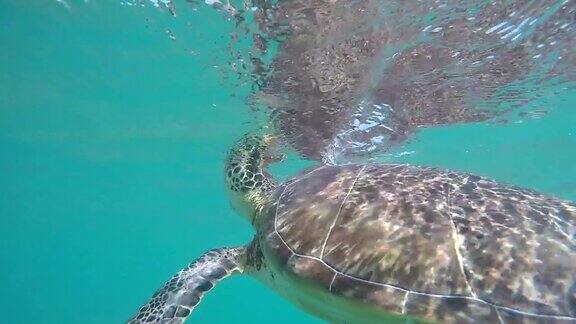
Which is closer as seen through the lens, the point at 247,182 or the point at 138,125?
the point at 247,182

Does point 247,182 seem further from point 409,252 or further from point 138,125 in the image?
point 138,125

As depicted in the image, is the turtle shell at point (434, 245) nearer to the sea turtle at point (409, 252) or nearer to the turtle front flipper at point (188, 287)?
the sea turtle at point (409, 252)

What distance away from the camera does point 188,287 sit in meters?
5.01

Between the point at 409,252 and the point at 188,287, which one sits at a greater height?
the point at 188,287

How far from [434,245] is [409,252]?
20 cm

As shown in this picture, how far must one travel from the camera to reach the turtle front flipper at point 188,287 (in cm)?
473

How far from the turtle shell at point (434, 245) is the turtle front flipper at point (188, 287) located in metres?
0.94

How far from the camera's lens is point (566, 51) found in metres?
9.81

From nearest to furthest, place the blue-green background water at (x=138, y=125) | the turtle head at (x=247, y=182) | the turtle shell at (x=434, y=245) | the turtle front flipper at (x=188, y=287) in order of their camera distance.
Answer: the turtle shell at (x=434, y=245)
the turtle front flipper at (x=188, y=287)
the turtle head at (x=247, y=182)
the blue-green background water at (x=138, y=125)

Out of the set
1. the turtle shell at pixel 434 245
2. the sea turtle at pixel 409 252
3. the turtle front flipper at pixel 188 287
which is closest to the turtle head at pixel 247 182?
the turtle front flipper at pixel 188 287

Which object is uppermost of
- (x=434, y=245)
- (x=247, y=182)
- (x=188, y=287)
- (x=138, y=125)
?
(x=138, y=125)

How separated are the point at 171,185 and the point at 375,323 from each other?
30215mm

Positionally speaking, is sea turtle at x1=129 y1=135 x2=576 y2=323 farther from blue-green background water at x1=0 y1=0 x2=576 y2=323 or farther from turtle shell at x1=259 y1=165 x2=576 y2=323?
blue-green background water at x1=0 y1=0 x2=576 y2=323

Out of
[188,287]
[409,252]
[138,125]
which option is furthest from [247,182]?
[138,125]
